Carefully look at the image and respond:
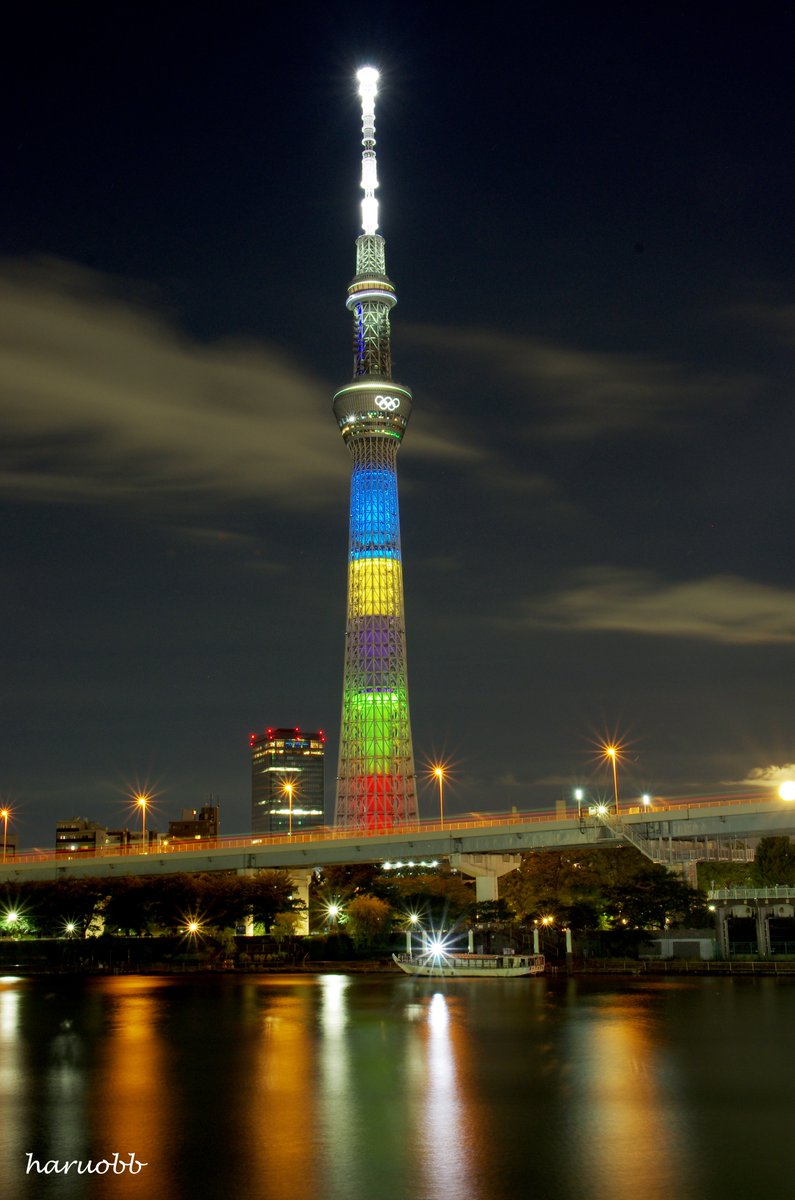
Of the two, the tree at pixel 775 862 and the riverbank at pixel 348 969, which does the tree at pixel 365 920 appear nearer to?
the riverbank at pixel 348 969

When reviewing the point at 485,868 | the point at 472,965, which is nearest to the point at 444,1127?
the point at 472,965

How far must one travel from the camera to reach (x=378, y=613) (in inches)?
7446

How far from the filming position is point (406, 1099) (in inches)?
1729

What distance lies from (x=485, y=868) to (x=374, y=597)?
6037cm

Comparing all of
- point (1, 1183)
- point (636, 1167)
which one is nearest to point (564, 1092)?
point (636, 1167)

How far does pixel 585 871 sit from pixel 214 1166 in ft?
252

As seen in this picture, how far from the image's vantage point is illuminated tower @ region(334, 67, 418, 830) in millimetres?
184375

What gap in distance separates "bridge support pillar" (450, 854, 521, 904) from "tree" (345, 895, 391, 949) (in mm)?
8518

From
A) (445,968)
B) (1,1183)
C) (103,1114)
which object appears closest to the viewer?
(1,1183)

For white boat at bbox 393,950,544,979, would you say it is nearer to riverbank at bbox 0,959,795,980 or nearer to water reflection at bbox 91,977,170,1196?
riverbank at bbox 0,959,795,980

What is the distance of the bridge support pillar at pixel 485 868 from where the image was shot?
126 m

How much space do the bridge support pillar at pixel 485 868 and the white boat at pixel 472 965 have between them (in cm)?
1484

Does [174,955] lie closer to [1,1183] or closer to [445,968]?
[445,968]

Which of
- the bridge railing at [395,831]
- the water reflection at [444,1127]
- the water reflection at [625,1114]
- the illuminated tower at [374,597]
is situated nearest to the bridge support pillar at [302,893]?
the bridge railing at [395,831]
